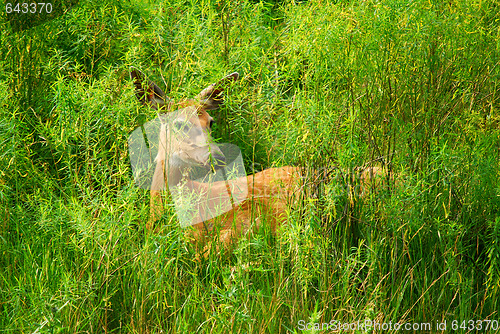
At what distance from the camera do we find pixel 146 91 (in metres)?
3.17

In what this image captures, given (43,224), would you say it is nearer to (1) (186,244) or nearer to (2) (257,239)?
(1) (186,244)

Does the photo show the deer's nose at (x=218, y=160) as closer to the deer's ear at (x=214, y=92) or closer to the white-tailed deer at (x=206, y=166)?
the white-tailed deer at (x=206, y=166)

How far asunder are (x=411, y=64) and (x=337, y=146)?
0.96 m

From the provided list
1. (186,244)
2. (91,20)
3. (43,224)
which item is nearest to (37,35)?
(91,20)

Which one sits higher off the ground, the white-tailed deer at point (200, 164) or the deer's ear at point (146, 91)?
the deer's ear at point (146, 91)

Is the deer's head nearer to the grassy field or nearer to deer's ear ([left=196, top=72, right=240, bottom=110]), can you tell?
deer's ear ([left=196, top=72, right=240, bottom=110])

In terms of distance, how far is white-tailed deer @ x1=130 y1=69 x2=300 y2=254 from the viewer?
3.11 meters

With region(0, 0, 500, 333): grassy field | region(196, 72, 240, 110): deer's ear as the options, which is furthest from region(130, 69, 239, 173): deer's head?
region(0, 0, 500, 333): grassy field

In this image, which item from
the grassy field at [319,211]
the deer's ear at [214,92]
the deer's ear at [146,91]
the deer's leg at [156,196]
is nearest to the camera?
the grassy field at [319,211]

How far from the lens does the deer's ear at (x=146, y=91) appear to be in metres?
3.14

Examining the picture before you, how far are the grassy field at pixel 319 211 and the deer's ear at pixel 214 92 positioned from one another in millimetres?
88

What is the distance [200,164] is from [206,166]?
48 millimetres

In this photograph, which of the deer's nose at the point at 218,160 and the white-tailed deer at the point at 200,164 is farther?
the deer's nose at the point at 218,160

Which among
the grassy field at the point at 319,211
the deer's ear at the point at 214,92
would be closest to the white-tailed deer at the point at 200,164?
the deer's ear at the point at 214,92
